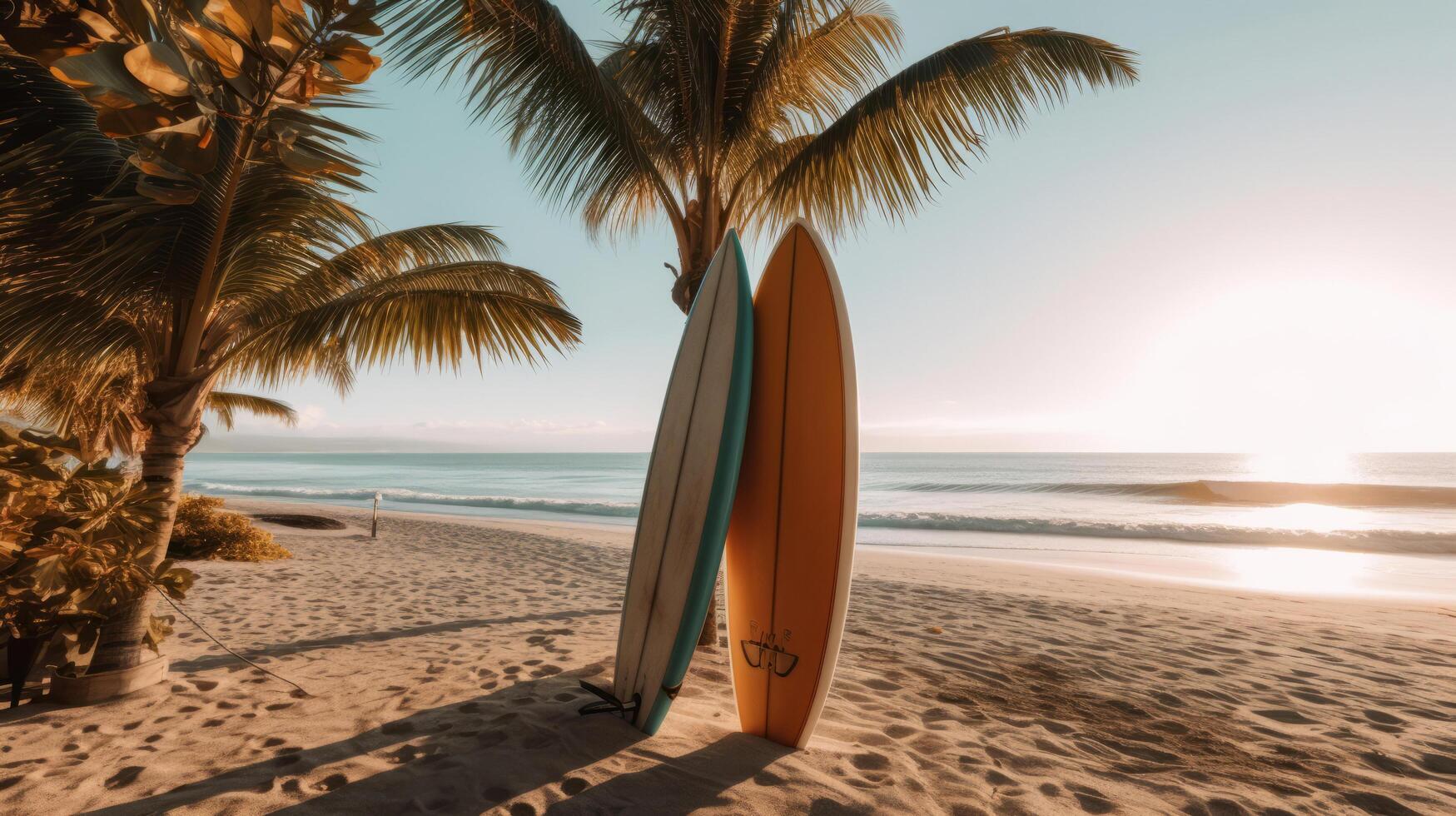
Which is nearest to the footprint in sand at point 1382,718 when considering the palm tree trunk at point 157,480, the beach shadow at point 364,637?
the beach shadow at point 364,637

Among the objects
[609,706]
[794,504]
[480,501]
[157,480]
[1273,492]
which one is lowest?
[480,501]

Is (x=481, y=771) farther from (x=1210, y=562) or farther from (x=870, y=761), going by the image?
(x=1210, y=562)

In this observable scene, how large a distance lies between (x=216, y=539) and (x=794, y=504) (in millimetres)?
7635

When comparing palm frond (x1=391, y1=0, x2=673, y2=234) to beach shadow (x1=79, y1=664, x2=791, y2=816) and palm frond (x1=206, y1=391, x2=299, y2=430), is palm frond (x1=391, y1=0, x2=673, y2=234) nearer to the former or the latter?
beach shadow (x1=79, y1=664, x2=791, y2=816)

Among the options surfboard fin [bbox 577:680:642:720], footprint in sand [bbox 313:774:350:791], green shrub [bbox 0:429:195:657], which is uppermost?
green shrub [bbox 0:429:195:657]

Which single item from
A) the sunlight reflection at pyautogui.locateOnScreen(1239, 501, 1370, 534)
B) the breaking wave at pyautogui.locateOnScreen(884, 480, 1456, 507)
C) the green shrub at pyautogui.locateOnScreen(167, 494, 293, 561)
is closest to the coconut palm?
the green shrub at pyautogui.locateOnScreen(167, 494, 293, 561)

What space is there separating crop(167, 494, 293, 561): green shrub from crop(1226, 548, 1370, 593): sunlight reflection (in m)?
11.5

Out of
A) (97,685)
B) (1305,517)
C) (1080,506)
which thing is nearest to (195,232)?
(97,685)

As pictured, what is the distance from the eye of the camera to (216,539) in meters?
7.26

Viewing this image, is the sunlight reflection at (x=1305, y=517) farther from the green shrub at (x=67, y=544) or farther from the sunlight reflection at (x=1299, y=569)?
the green shrub at (x=67, y=544)

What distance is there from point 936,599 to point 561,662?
3902 millimetres

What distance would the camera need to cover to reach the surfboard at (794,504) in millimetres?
2500

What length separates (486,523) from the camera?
15125mm

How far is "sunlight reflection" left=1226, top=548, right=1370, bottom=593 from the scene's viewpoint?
7.88 meters
